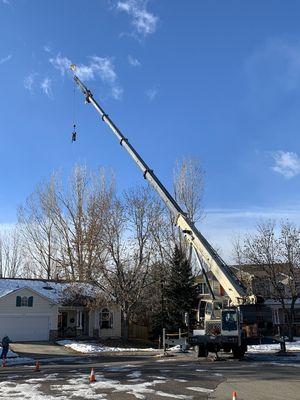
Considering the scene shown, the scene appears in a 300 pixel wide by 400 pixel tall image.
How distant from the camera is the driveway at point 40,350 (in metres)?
29.1

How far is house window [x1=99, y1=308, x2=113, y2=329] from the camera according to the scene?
41.1 meters

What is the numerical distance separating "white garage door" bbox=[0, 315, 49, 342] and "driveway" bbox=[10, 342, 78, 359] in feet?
5.30

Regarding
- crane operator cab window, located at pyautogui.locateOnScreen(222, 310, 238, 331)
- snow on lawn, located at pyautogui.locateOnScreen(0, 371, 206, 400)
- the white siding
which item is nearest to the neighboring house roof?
the white siding

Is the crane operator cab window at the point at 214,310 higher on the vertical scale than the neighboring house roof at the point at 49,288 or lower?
lower

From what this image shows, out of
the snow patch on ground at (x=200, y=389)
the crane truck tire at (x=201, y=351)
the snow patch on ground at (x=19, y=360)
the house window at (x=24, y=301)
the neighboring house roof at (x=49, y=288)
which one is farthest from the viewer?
the neighboring house roof at (x=49, y=288)

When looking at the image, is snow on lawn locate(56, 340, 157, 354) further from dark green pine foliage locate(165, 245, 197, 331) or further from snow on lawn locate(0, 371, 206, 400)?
snow on lawn locate(0, 371, 206, 400)

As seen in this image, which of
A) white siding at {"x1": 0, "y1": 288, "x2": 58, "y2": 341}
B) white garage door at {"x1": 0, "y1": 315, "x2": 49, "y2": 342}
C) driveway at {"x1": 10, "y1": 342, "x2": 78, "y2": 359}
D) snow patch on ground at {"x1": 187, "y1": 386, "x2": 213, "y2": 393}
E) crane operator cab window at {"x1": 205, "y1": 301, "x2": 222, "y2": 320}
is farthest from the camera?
white siding at {"x1": 0, "y1": 288, "x2": 58, "y2": 341}

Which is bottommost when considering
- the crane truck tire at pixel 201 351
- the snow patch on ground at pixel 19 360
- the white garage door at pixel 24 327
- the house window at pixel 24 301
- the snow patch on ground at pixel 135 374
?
the snow patch on ground at pixel 19 360

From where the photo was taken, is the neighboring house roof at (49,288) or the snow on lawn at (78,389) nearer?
the snow on lawn at (78,389)

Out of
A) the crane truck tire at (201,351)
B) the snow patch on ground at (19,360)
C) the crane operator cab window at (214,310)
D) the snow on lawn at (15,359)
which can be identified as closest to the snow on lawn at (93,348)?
the snow on lawn at (15,359)

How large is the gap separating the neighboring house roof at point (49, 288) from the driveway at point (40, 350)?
438cm

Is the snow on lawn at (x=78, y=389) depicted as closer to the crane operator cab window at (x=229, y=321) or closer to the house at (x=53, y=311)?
the crane operator cab window at (x=229, y=321)

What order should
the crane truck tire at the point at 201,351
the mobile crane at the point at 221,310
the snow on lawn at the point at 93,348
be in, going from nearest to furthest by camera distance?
the mobile crane at the point at 221,310, the crane truck tire at the point at 201,351, the snow on lawn at the point at 93,348

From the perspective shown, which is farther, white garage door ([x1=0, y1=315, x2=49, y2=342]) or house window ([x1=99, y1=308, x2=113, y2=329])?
house window ([x1=99, y1=308, x2=113, y2=329])
